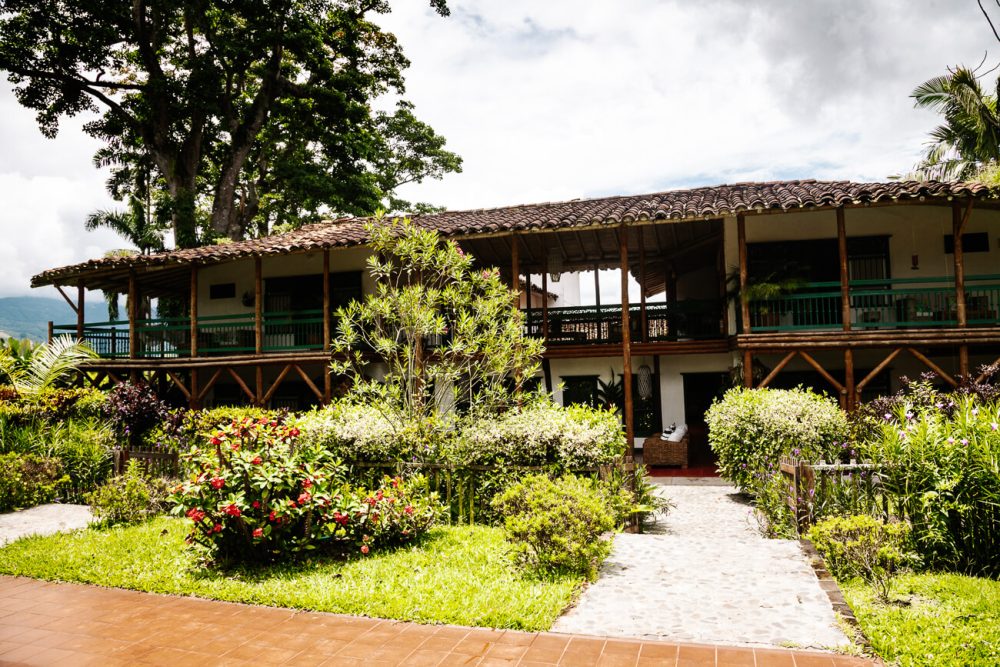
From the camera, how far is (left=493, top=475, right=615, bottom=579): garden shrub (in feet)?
19.7

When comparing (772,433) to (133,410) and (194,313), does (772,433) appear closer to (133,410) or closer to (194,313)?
(133,410)

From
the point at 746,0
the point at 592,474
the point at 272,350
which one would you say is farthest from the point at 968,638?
the point at 272,350

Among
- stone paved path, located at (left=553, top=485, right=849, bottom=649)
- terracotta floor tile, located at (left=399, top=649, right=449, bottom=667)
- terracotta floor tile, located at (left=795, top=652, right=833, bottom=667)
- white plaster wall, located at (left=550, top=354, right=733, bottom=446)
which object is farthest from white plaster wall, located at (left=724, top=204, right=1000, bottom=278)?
terracotta floor tile, located at (left=399, top=649, right=449, bottom=667)

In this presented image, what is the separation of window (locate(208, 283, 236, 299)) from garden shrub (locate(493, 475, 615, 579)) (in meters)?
15.6

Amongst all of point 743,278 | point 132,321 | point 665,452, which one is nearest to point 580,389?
point 665,452

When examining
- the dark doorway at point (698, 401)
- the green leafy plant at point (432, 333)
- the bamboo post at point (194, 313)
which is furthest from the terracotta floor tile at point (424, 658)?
the bamboo post at point (194, 313)

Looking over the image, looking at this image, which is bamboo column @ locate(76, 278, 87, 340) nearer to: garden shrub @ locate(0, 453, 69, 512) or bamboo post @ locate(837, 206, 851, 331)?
garden shrub @ locate(0, 453, 69, 512)

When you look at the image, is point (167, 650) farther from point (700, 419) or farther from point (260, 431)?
point (700, 419)

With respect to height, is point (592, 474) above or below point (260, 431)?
below

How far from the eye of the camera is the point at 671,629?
4.69 m

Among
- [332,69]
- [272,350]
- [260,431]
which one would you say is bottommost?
[260,431]

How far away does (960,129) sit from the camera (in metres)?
23.3

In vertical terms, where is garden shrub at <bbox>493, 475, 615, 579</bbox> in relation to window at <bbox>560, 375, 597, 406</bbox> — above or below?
below

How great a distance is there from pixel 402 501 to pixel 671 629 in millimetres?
3462
